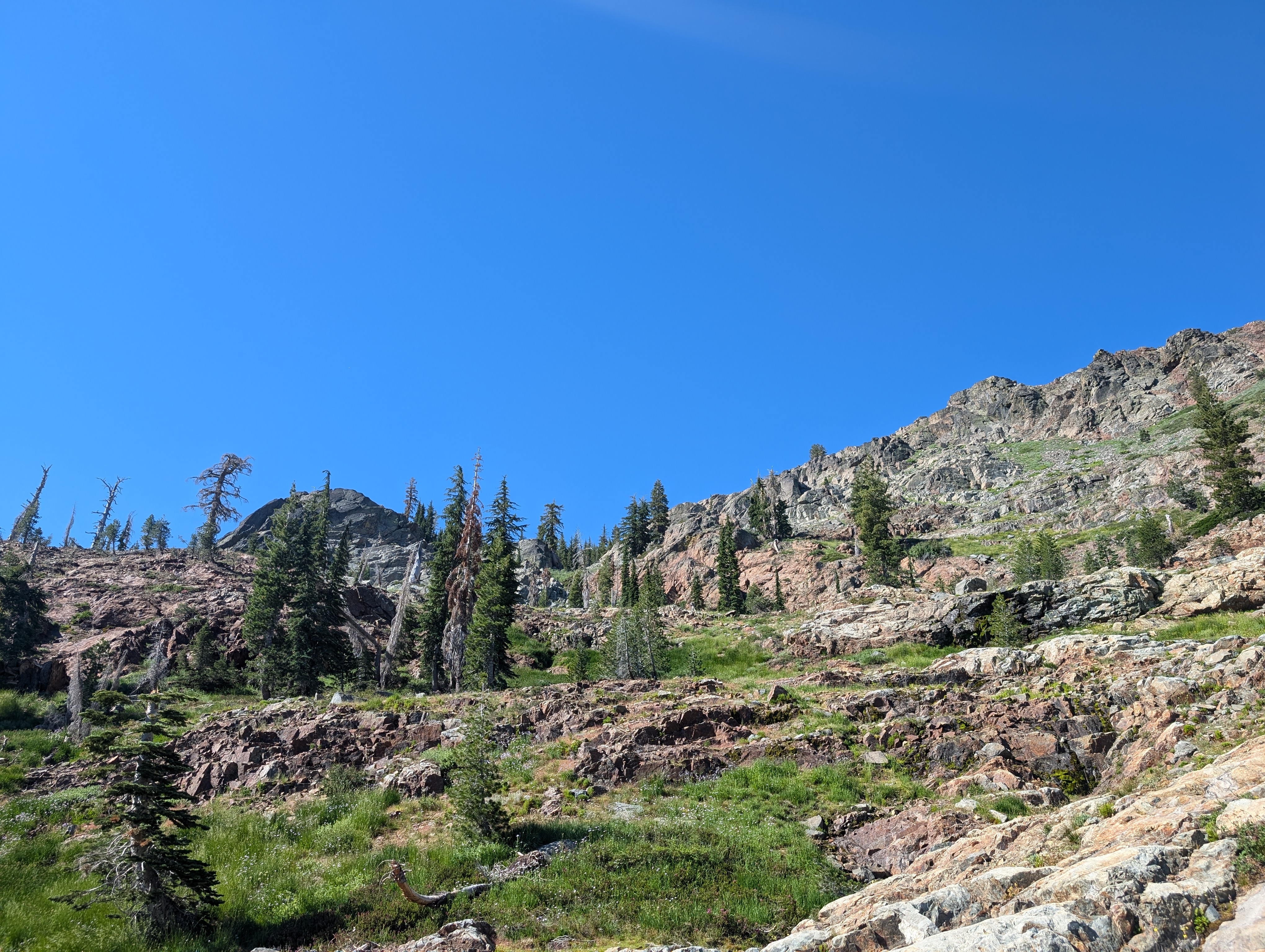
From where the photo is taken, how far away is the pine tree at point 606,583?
103 m

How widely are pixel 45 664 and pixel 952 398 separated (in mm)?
211028

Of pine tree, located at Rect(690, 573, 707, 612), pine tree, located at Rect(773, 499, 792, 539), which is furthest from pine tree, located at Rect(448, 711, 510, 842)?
pine tree, located at Rect(773, 499, 792, 539)

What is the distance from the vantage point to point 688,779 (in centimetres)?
2111

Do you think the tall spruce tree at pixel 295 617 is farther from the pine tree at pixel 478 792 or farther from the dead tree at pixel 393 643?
the pine tree at pixel 478 792

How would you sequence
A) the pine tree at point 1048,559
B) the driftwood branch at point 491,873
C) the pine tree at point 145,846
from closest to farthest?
the pine tree at point 145,846 → the driftwood branch at point 491,873 → the pine tree at point 1048,559

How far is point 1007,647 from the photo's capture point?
94.0 ft

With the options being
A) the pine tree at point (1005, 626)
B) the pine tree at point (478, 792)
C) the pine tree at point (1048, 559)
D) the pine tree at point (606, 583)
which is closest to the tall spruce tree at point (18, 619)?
the pine tree at point (478, 792)

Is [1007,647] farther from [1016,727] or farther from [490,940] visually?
[490,940]

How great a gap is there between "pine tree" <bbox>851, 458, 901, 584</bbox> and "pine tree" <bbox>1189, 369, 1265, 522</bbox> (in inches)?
1181

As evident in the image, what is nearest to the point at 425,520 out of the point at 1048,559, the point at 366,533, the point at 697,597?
the point at 366,533

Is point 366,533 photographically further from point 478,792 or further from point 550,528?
point 478,792

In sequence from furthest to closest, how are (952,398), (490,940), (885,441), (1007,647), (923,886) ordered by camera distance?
(952,398), (885,441), (1007,647), (490,940), (923,886)

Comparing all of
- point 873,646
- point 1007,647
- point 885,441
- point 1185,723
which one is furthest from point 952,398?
point 1185,723

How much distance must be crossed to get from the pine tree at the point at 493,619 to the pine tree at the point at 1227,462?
58564 millimetres
